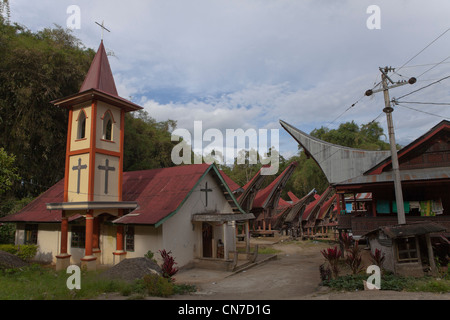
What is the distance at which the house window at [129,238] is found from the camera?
16.5 metres

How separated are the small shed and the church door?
9.58 m

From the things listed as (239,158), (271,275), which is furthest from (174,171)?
(239,158)

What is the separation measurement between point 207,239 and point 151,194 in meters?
4.40

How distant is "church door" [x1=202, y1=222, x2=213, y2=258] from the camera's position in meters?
18.6

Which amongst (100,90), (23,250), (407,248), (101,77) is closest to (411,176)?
(407,248)

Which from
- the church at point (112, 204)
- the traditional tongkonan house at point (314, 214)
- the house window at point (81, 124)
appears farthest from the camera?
the traditional tongkonan house at point (314, 214)

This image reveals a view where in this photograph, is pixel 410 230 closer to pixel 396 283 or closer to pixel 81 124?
pixel 396 283

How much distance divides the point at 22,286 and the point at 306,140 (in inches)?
681

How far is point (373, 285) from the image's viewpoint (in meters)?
10.6

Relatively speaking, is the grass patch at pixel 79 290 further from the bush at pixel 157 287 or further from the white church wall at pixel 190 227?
the white church wall at pixel 190 227

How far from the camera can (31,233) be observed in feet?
65.9

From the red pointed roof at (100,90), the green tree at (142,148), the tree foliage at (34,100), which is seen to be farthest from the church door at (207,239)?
the green tree at (142,148)

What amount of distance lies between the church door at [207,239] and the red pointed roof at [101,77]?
9372mm
